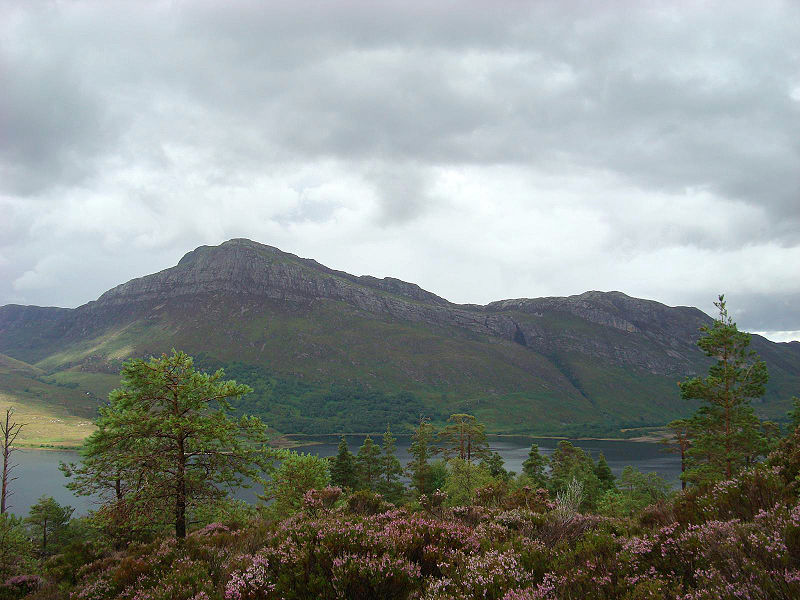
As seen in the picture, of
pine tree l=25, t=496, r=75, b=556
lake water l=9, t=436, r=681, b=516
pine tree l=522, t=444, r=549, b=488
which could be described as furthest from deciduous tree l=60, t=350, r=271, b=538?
lake water l=9, t=436, r=681, b=516

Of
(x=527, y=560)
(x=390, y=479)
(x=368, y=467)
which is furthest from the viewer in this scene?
(x=390, y=479)

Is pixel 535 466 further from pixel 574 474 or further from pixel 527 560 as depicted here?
pixel 527 560

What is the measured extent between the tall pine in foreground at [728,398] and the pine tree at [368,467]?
40.2 m

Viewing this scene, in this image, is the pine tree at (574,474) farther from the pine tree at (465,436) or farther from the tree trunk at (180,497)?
the tree trunk at (180,497)

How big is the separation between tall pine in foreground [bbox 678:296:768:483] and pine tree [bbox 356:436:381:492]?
132 ft

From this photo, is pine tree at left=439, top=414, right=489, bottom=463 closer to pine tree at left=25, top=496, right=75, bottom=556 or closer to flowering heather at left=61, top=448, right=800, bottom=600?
pine tree at left=25, top=496, right=75, bottom=556

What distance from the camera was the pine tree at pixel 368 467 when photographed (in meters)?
59.6

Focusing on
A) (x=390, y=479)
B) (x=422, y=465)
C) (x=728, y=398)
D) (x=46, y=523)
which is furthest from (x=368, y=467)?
(x=728, y=398)

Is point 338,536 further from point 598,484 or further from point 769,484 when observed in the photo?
point 598,484

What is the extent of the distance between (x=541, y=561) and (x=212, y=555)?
7.91 metres

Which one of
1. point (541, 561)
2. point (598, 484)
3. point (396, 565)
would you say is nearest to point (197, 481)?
point (396, 565)

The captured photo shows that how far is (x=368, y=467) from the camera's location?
61594 millimetres

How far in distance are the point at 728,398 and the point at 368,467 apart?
148 ft

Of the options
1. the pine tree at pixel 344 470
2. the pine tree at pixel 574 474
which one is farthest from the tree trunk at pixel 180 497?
the pine tree at pixel 344 470
